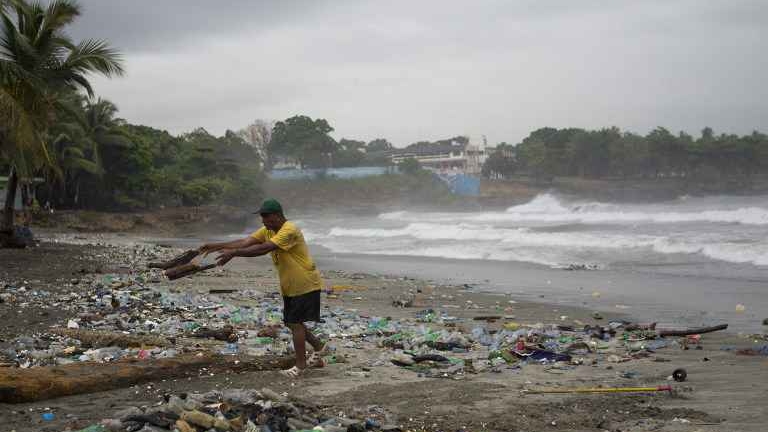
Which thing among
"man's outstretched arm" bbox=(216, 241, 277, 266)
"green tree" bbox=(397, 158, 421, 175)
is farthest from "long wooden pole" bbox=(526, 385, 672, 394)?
"green tree" bbox=(397, 158, 421, 175)

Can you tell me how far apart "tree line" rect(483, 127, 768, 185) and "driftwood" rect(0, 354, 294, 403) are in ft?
280

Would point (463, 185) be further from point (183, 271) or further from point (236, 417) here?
point (236, 417)

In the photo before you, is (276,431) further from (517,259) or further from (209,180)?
(209,180)

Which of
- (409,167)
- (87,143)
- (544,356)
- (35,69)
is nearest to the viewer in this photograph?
(544,356)

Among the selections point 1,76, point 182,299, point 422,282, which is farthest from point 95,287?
point 422,282

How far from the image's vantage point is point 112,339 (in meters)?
7.24

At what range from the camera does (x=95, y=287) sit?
39.9 feet

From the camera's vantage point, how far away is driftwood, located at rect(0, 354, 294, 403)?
509cm

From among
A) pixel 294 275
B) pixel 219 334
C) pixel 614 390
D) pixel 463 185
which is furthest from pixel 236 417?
pixel 463 185

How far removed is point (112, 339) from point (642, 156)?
286ft

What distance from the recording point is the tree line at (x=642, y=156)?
270ft

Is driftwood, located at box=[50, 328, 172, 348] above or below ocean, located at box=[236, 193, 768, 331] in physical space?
above

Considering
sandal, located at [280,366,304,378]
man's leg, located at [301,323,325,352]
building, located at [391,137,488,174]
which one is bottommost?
sandal, located at [280,366,304,378]

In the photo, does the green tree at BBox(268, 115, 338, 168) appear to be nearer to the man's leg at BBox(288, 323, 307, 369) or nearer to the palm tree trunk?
the palm tree trunk
